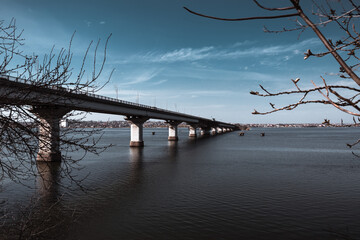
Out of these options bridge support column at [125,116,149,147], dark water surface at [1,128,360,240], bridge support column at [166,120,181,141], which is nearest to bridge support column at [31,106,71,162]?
dark water surface at [1,128,360,240]

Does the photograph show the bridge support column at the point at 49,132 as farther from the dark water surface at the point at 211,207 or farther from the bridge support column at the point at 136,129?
the bridge support column at the point at 136,129

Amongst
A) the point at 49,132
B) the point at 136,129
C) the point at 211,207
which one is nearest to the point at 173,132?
the point at 136,129

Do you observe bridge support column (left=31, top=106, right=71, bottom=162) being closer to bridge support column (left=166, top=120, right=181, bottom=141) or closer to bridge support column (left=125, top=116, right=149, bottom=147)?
bridge support column (left=125, top=116, right=149, bottom=147)

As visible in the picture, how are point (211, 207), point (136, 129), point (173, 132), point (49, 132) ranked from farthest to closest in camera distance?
1. point (173, 132)
2. point (136, 129)
3. point (211, 207)
4. point (49, 132)

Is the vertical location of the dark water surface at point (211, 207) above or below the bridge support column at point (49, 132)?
below

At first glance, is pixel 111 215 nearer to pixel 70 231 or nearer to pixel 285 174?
pixel 70 231

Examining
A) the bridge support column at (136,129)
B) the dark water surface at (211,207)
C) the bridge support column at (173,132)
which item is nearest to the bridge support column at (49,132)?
the dark water surface at (211,207)

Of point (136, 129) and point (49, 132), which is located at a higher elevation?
point (136, 129)

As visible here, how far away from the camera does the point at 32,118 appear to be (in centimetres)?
692

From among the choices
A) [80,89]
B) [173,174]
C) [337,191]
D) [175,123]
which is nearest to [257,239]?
[80,89]

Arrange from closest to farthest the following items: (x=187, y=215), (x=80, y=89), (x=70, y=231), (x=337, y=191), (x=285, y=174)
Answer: (x=80, y=89) < (x=70, y=231) < (x=187, y=215) < (x=337, y=191) < (x=285, y=174)

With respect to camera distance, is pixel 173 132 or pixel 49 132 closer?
pixel 49 132

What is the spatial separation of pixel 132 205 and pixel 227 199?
21.9ft

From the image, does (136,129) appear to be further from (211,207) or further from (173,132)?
(211,207)
